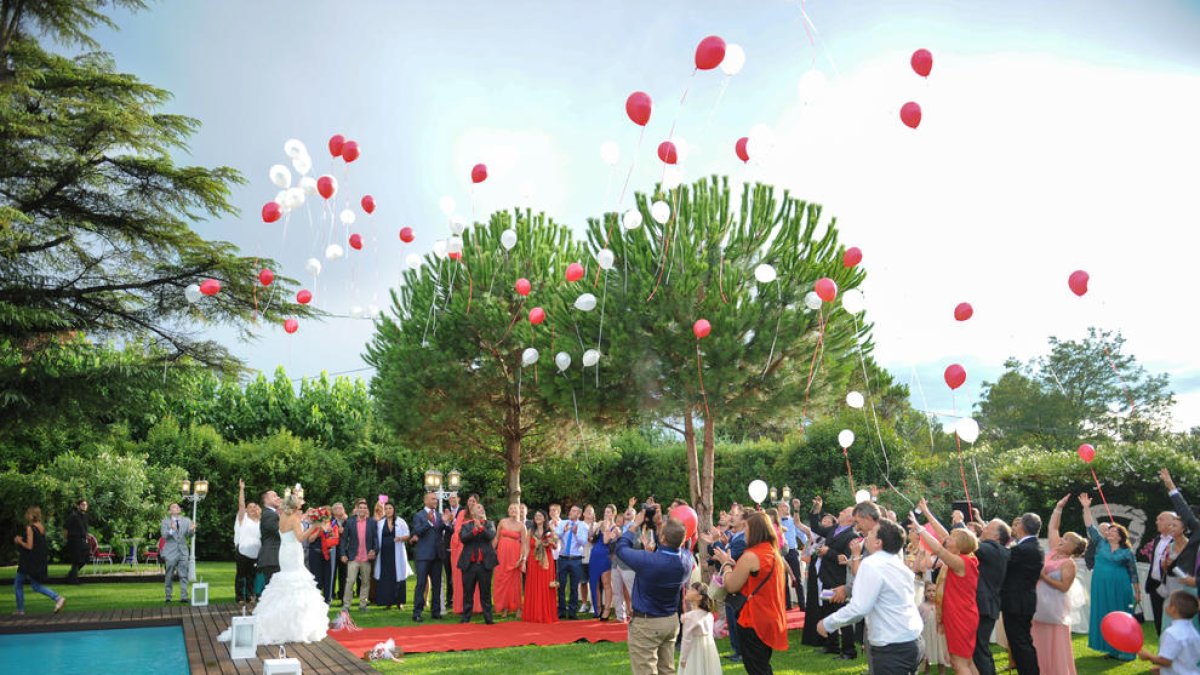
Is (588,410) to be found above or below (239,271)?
below

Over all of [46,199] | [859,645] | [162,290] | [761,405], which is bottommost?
[859,645]

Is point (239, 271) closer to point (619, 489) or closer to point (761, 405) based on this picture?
point (761, 405)

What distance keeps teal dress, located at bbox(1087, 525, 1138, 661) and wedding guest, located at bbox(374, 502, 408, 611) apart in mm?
9701

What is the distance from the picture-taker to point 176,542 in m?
14.8

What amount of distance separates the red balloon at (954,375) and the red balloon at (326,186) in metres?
8.55

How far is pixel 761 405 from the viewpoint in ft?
61.0

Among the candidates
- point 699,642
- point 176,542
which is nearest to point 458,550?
point 176,542

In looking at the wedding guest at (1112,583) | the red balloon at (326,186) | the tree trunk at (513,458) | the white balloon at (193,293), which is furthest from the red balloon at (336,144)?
the tree trunk at (513,458)

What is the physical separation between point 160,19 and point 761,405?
13763mm

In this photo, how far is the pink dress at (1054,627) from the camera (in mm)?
7707

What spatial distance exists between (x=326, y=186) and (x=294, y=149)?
0.64 metres

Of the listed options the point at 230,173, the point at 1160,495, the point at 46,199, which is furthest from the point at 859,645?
the point at 46,199

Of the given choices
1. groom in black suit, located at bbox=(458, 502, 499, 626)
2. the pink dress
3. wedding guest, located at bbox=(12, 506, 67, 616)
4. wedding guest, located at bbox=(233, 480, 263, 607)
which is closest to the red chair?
wedding guest, located at bbox=(12, 506, 67, 616)

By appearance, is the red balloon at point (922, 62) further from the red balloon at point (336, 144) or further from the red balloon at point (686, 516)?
the red balloon at point (336, 144)
